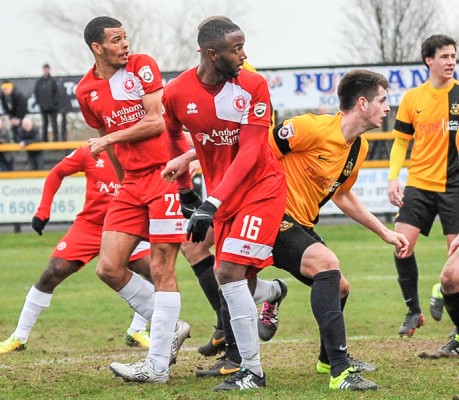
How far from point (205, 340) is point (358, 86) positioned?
396cm

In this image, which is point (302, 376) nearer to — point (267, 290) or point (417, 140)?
point (267, 290)

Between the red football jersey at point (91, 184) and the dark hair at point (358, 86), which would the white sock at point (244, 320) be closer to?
the dark hair at point (358, 86)

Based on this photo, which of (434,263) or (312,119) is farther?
(434,263)

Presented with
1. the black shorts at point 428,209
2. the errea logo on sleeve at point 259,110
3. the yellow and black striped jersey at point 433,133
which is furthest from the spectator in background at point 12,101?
the errea logo on sleeve at point 259,110

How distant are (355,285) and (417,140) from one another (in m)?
4.10

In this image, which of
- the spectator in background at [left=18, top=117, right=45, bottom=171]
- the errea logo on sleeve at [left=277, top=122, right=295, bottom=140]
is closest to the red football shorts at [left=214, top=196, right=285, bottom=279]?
the errea logo on sleeve at [left=277, top=122, right=295, bottom=140]

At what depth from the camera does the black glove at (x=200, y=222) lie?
6.64m

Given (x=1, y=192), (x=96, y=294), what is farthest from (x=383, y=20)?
(x=96, y=294)

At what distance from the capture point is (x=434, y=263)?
54.2 ft

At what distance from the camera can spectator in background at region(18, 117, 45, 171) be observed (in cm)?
2317

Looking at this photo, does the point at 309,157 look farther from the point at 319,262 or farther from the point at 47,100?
the point at 47,100

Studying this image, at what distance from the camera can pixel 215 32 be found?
685 cm

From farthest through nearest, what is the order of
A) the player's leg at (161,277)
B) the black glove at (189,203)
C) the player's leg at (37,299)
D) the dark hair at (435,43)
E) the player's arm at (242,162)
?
the dark hair at (435,43) < the player's leg at (37,299) < the black glove at (189,203) < the player's leg at (161,277) < the player's arm at (242,162)

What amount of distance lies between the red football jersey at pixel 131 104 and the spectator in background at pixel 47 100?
16.2 m
